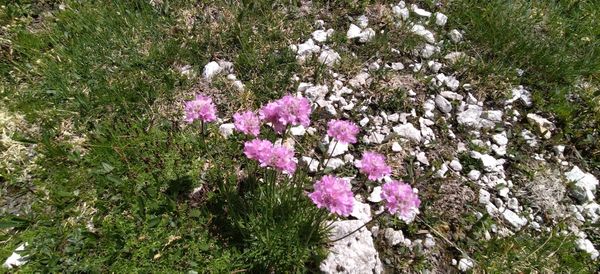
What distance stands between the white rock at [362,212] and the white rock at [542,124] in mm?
2153

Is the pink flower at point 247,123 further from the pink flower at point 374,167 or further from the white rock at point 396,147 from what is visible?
the white rock at point 396,147

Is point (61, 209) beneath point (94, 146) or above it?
beneath

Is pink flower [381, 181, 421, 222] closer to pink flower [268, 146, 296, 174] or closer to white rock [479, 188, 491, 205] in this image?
pink flower [268, 146, 296, 174]

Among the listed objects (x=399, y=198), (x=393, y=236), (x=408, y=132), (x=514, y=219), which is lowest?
(x=514, y=219)

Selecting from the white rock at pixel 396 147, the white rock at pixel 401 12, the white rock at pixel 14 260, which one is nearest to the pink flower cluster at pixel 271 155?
the white rock at pixel 396 147

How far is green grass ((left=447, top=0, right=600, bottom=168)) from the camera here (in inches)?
183

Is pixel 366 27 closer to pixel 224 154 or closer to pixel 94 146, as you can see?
pixel 224 154

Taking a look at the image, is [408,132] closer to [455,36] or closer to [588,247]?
[455,36]

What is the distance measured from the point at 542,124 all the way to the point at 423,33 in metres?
1.66

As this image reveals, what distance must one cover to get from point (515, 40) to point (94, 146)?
15.4 feet

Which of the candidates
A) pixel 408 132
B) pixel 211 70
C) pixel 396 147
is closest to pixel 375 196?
pixel 396 147

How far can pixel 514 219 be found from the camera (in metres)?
3.91

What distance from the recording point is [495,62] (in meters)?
4.91

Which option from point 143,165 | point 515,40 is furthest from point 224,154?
point 515,40
